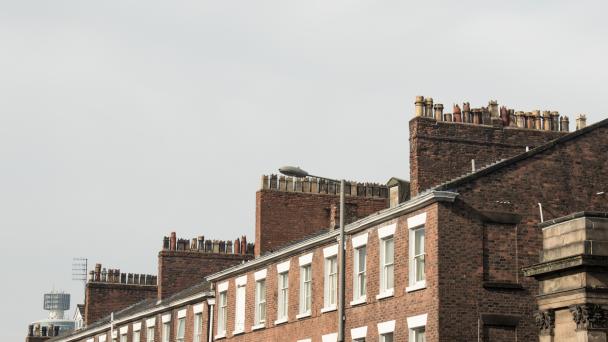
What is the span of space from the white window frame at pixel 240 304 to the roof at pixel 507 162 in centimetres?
1629

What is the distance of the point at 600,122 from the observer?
43.7 meters

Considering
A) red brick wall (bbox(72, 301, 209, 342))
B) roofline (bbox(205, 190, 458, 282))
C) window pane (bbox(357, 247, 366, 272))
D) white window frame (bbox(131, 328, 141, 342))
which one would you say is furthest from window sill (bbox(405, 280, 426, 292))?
white window frame (bbox(131, 328, 141, 342))

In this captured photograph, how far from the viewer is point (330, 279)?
158ft

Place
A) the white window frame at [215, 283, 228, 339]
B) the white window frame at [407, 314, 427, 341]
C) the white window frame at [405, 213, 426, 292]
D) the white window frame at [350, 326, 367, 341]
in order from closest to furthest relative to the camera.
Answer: the white window frame at [407, 314, 427, 341] → the white window frame at [405, 213, 426, 292] → the white window frame at [350, 326, 367, 341] → the white window frame at [215, 283, 228, 339]

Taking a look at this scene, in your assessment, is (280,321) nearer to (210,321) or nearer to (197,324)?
(210,321)

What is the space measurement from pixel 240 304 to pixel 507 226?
1816cm

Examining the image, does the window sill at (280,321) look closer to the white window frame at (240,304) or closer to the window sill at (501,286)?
the white window frame at (240,304)

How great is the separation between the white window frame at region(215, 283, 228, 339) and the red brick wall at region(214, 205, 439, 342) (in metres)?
2.07

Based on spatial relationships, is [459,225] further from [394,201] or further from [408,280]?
[394,201]

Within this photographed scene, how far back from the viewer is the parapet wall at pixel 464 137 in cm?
4588

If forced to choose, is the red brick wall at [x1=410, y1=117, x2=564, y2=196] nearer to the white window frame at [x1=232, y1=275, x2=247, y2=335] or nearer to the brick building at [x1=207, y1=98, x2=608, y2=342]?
the brick building at [x1=207, y1=98, x2=608, y2=342]

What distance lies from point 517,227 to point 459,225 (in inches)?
81.8

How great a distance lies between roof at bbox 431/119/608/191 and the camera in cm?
4131

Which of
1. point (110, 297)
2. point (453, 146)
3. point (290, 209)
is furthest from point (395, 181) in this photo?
point (110, 297)
